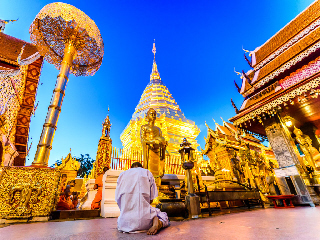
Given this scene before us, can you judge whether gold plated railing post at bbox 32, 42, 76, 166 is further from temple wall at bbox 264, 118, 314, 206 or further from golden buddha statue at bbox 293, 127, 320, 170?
golden buddha statue at bbox 293, 127, 320, 170

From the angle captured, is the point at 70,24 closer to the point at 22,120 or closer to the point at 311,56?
the point at 22,120

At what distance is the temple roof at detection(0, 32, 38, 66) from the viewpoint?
7.14 meters

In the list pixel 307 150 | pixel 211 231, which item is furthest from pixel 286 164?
pixel 211 231

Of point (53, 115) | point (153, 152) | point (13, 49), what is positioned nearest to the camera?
point (53, 115)

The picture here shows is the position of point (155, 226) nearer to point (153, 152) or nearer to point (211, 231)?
point (211, 231)

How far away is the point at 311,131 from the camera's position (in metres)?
8.50

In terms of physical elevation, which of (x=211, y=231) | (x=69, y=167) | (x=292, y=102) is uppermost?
(x=292, y=102)

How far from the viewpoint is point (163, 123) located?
61.9ft

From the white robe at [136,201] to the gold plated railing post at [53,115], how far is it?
326 cm

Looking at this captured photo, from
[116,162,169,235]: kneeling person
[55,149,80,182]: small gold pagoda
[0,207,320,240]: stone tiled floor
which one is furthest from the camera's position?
[55,149,80,182]: small gold pagoda

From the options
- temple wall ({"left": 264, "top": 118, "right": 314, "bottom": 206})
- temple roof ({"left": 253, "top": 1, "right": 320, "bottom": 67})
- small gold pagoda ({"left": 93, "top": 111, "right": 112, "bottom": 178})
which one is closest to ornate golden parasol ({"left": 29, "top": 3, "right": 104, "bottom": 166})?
small gold pagoda ({"left": 93, "top": 111, "right": 112, "bottom": 178})

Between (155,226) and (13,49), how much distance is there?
10.5 metres

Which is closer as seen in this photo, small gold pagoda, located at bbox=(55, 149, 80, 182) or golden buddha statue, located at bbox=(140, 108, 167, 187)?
golden buddha statue, located at bbox=(140, 108, 167, 187)

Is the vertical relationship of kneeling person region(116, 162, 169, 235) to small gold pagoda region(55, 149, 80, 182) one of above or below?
below
